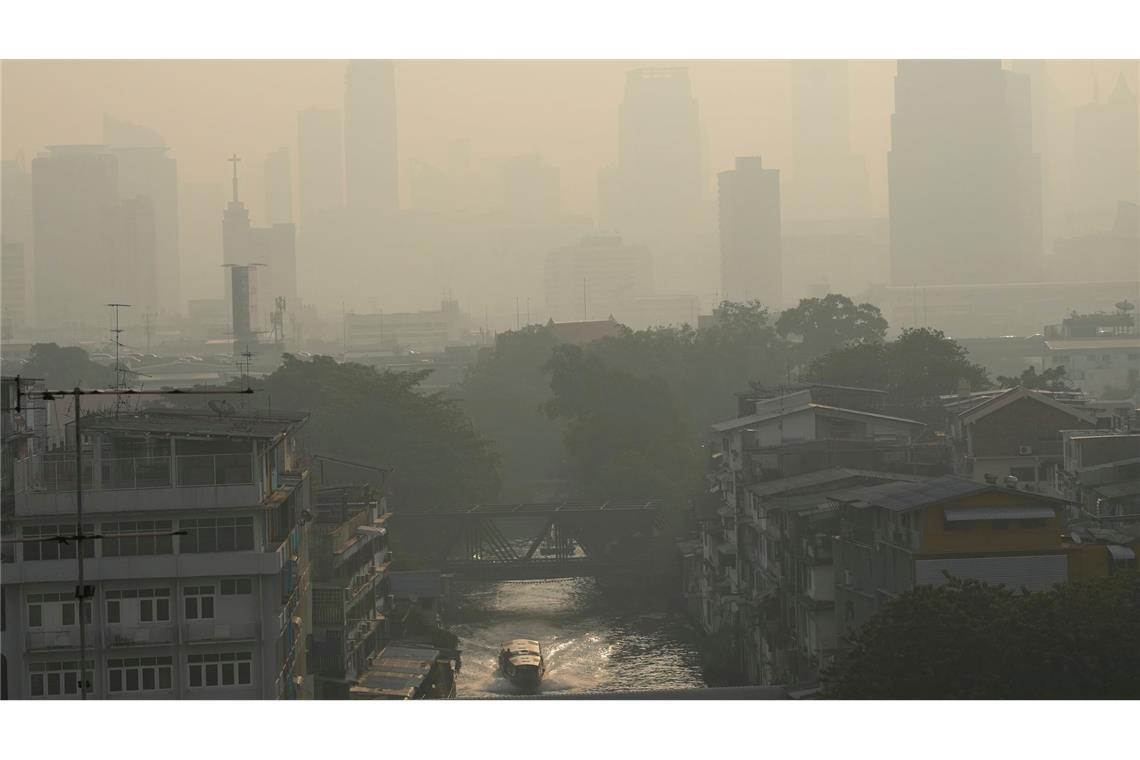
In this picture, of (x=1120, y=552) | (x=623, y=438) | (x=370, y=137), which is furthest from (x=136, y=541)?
(x=370, y=137)

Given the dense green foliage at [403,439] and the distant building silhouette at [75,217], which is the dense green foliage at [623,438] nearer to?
the dense green foliage at [403,439]

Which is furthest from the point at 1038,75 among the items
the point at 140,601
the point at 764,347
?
the point at 140,601

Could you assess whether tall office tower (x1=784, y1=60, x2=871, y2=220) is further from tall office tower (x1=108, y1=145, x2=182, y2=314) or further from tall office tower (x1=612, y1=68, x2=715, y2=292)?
tall office tower (x1=108, y1=145, x2=182, y2=314)

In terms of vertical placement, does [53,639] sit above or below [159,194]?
below

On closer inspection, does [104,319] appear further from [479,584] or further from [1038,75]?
[1038,75]

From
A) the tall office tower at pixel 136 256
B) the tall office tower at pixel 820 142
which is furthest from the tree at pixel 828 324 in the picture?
the tall office tower at pixel 136 256

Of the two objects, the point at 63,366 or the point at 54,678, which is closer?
the point at 54,678

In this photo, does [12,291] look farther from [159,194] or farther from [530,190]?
[530,190]
